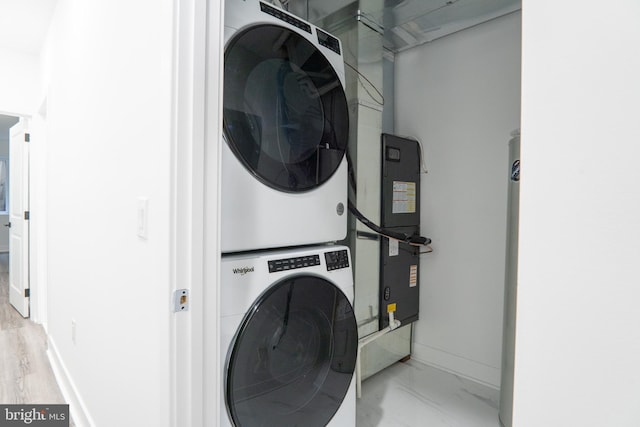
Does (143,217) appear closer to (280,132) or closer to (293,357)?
(280,132)

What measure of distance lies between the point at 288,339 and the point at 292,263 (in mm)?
262

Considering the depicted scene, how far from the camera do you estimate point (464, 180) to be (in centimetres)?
231

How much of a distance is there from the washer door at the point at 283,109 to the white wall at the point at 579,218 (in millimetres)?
845

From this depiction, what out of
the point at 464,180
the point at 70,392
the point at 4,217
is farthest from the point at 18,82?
the point at 4,217

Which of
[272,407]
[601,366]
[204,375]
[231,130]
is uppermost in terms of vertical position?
[231,130]

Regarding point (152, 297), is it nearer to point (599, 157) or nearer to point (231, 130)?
point (231, 130)

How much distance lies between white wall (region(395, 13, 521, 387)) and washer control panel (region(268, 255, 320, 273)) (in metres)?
1.44

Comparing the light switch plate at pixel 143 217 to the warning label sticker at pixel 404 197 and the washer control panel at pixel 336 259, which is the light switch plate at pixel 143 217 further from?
the warning label sticker at pixel 404 197

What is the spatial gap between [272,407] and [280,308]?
0.33 metres

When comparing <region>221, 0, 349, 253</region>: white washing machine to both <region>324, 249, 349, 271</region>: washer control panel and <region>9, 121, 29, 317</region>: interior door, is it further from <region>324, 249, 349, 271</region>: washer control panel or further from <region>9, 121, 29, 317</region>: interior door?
<region>9, 121, 29, 317</region>: interior door

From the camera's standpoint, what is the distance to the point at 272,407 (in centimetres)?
113

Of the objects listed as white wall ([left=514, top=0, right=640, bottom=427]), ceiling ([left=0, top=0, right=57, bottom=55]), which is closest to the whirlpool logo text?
white wall ([left=514, top=0, right=640, bottom=427])

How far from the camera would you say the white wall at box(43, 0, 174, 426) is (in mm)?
919

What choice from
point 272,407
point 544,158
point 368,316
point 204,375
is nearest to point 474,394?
point 368,316
